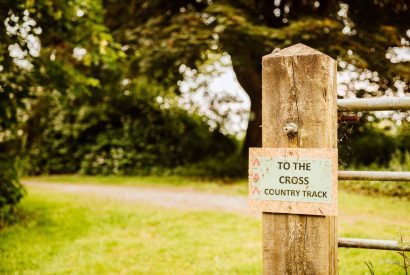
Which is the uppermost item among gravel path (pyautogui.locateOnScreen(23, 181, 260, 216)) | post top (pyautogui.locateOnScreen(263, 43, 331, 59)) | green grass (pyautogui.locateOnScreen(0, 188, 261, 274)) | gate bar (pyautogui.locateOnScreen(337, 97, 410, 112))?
post top (pyautogui.locateOnScreen(263, 43, 331, 59))

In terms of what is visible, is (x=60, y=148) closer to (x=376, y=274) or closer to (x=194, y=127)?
(x=194, y=127)

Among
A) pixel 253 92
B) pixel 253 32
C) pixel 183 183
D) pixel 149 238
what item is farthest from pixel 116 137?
pixel 149 238

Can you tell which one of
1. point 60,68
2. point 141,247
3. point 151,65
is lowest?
point 141,247

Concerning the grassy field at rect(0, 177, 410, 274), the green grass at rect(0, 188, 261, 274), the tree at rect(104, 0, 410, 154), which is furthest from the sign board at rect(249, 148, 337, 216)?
the tree at rect(104, 0, 410, 154)

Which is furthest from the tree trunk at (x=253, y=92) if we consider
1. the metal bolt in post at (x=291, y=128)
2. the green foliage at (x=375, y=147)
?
the metal bolt in post at (x=291, y=128)

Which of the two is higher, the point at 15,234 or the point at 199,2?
the point at 199,2

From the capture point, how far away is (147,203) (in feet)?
26.2

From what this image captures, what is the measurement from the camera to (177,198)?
8.62 meters

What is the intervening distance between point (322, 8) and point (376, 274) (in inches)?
341

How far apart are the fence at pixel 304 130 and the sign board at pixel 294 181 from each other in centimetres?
3

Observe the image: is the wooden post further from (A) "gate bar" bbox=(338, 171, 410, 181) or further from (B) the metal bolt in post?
(A) "gate bar" bbox=(338, 171, 410, 181)

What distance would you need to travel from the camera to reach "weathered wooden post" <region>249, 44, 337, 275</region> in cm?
206

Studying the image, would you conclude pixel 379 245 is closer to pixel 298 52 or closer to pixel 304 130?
pixel 304 130

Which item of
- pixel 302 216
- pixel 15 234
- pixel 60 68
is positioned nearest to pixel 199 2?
pixel 60 68
